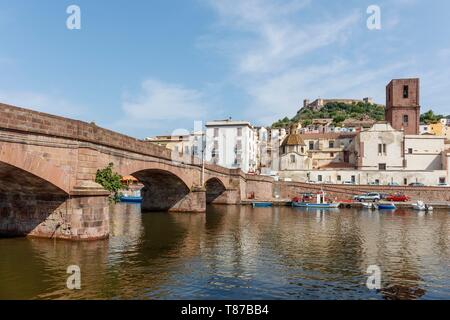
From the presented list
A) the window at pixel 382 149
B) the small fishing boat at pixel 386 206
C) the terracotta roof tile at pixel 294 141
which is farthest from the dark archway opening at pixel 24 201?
the terracotta roof tile at pixel 294 141

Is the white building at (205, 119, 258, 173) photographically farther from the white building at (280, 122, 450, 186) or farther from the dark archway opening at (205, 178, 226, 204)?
the dark archway opening at (205, 178, 226, 204)

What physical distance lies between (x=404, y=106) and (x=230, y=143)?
39.4m

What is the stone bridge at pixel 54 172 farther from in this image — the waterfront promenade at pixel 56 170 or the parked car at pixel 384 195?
the parked car at pixel 384 195

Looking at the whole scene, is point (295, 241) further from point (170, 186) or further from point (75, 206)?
point (170, 186)

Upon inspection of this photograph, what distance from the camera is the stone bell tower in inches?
3228

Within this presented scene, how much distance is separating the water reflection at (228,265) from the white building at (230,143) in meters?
52.4

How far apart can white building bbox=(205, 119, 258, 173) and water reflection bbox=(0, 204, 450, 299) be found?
5237cm

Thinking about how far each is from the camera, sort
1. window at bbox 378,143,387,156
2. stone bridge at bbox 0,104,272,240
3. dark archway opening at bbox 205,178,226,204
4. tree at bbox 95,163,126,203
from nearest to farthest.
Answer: stone bridge at bbox 0,104,272,240
tree at bbox 95,163,126,203
dark archway opening at bbox 205,178,226,204
window at bbox 378,143,387,156

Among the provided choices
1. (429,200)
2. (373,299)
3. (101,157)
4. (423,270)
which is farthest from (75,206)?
(429,200)

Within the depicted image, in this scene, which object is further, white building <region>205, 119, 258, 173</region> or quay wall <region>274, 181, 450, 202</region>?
white building <region>205, 119, 258, 173</region>

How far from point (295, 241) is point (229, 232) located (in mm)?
5926

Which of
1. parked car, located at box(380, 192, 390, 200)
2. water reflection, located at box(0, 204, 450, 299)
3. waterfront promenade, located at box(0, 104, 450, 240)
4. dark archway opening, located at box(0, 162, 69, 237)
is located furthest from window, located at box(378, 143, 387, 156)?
dark archway opening, located at box(0, 162, 69, 237)

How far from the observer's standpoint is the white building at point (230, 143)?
8100cm

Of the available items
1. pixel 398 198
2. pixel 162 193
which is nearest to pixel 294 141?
pixel 398 198
